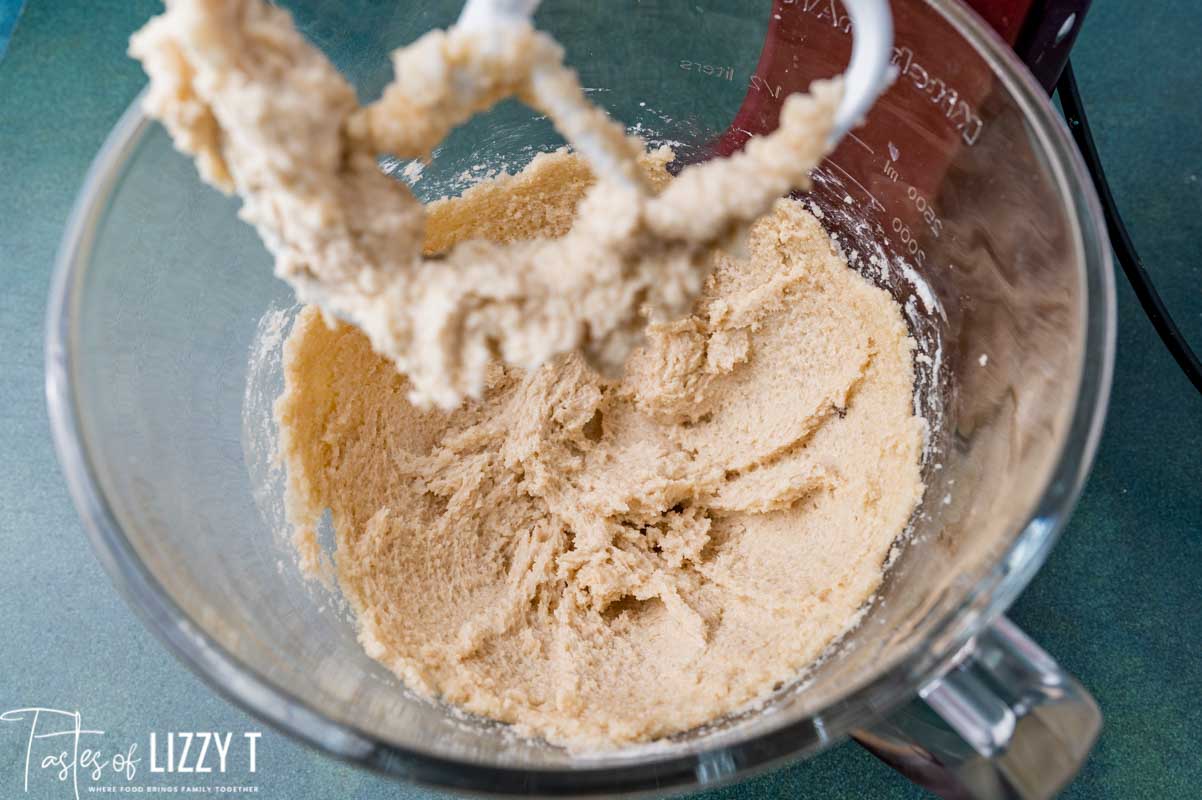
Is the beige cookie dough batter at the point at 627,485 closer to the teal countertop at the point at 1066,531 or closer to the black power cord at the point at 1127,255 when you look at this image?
the teal countertop at the point at 1066,531

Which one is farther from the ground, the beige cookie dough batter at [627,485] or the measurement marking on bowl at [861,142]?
the measurement marking on bowl at [861,142]

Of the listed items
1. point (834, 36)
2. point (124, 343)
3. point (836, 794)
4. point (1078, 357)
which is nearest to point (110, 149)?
point (124, 343)

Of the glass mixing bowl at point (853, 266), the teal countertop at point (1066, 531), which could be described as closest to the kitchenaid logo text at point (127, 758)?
the teal countertop at point (1066, 531)

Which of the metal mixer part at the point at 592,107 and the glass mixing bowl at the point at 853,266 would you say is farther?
the glass mixing bowl at the point at 853,266

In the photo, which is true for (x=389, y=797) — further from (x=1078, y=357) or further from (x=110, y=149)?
(x=1078, y=357)

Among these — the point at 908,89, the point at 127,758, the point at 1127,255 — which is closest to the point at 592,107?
the point at 908,89

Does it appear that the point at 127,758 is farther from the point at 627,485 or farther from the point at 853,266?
the point at 853,266
